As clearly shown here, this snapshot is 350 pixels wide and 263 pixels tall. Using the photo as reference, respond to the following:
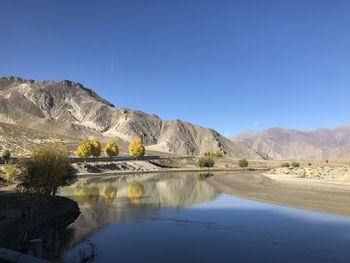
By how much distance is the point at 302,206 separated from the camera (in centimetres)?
4250

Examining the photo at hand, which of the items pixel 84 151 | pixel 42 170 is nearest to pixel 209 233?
pixel 42 170

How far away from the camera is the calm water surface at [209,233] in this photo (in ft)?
75.4

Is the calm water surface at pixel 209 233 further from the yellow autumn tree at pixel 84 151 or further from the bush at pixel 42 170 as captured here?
the yellow autumn tree at pixel 84 151

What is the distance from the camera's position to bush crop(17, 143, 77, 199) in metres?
24.6

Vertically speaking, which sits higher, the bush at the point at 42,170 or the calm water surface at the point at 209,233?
the bush at the point at 42,170

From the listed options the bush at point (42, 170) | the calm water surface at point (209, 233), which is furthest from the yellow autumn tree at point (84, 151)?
the bush at point (42, 170)

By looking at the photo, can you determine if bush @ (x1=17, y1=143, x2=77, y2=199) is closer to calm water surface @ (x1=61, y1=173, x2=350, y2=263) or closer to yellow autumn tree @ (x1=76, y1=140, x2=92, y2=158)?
calm water surface @ (x1=61, y1=173, x2=350, y2=263)

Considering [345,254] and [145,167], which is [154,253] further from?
[145,167]

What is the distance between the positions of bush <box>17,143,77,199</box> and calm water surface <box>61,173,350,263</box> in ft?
13.7

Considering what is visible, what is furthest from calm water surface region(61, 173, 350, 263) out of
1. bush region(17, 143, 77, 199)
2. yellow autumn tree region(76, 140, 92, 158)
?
yellow autumn tree region(76, 140, 92, 158)

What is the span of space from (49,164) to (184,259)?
11278 mm

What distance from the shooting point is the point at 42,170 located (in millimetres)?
26281

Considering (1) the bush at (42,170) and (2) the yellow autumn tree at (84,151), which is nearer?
(1) the bush at (42,170)

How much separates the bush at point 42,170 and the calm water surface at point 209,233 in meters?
4.16
